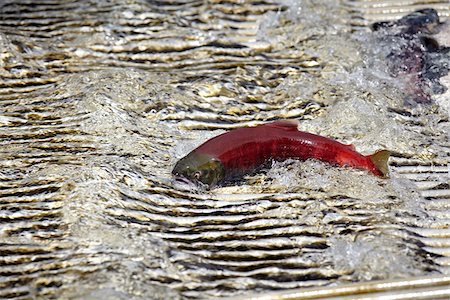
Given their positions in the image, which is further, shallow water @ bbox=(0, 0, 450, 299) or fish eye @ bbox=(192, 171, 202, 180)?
fish eye @ bbox=(192, 171, 202, 180)

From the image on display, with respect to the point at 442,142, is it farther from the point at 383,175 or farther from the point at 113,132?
the point at 113,132

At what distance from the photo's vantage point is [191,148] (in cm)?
401

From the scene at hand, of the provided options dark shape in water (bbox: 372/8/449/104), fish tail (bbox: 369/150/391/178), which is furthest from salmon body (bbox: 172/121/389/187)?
dark shape in water (bbox: 372/8/449/104)

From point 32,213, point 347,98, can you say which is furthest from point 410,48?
point 32,213

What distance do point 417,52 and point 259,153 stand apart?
1.61m

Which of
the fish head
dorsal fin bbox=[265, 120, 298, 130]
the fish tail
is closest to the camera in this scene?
the fish head

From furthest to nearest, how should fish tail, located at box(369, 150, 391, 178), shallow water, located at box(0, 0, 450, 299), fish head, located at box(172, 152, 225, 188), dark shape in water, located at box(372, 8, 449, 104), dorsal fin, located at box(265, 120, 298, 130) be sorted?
dark shape in water, located at box(372, 8, 449, 104) < dorsal fin, located at box(265, 120, 298, 130) < fish tail, located at box(369, 150, 391, 178) < fish head, located at box(172, 152, 225, 188) < shallow water, located at box(0, 0, 450, 299)

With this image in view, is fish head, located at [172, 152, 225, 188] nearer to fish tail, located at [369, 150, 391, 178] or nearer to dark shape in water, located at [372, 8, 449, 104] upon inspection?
fish tail, located at [369, 150, 391, 178]

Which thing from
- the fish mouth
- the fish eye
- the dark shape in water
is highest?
the dark shape in water

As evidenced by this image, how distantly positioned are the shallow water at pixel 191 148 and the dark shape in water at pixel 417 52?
0.09 meters

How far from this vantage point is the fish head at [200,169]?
11.7 feet

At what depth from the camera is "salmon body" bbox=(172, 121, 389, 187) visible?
360 centimetres

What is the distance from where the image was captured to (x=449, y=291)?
3.03 meters

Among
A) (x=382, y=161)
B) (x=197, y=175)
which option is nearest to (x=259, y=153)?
(x=197, y=175)
